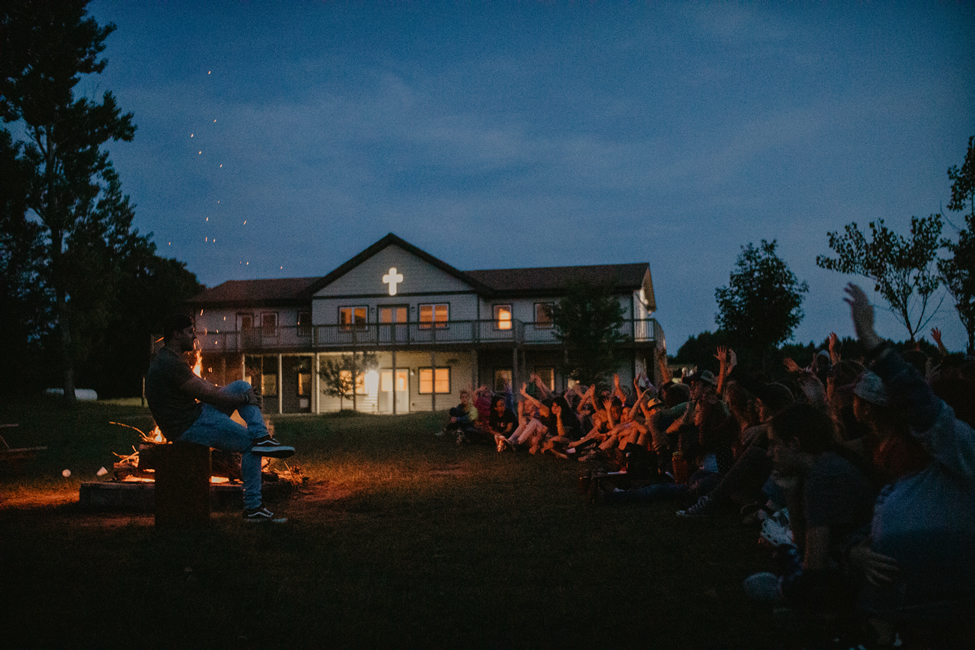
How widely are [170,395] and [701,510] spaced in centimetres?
489

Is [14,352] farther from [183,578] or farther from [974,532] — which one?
[974,532]

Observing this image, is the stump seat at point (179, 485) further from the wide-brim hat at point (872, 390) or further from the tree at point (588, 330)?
the tree at point (588, 330)

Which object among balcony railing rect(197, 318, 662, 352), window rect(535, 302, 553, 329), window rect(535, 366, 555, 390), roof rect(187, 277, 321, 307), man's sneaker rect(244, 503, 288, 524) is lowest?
man's sneaker rect(244, 503, 288, 524)

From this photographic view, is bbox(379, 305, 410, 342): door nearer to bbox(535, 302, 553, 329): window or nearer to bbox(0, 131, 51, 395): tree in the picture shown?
bbox(535, 302, 553, 329): window

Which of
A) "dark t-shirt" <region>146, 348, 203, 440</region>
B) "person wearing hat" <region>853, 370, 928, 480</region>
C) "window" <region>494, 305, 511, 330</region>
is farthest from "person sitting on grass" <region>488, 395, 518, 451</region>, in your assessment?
"window" <region>494, 305, 511, 330</region>

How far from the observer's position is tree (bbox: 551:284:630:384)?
26781mm

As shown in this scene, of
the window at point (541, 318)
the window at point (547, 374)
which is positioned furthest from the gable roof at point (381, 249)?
the window at point (547, 374)

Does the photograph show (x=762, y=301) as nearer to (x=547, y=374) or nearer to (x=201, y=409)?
(x=547, y=374)

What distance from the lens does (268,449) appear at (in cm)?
624

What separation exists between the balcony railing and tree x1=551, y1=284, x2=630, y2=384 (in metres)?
3.63

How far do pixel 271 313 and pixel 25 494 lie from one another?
28.1 meters

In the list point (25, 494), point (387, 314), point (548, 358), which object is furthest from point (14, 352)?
point (25, 494)

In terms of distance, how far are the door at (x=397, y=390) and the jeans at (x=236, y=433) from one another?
26040 millimetres

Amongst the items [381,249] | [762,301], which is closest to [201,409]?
[762,301]
